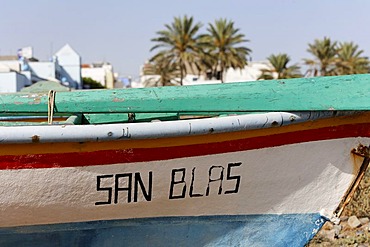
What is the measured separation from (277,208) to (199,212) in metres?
0.53

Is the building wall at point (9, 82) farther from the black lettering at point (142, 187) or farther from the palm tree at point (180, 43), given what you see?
the black lettering at point (142, 187)

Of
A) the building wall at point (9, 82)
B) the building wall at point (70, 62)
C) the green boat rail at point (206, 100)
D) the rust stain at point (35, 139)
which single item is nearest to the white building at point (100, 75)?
the building wall at point (70, 62)

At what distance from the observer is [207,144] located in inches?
117

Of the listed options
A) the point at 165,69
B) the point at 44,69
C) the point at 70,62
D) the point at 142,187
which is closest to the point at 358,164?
the point at 142,187

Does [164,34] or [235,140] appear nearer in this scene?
[235,140]

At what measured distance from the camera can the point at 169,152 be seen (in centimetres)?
292

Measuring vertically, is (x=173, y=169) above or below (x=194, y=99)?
below

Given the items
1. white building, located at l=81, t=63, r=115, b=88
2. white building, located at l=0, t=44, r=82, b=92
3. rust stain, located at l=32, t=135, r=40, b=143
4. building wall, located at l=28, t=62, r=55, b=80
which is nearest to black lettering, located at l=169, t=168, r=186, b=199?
rust stain, located at l=32, t=135, r=40, b=143

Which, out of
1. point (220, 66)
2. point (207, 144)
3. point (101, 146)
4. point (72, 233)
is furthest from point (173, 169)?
point (220, 66)

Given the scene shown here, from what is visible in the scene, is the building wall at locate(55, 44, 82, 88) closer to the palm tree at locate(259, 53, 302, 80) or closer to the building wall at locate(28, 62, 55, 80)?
the building wall at locate(28, 62, 55, 80)

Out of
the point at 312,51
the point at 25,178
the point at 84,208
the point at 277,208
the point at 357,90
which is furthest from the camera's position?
the point at 312,51

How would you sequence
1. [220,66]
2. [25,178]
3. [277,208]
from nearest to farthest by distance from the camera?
1. [25,178]
2. [277,208]
3. [220,66]

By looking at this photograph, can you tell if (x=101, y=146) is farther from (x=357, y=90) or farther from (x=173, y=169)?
(x=357, y=90)

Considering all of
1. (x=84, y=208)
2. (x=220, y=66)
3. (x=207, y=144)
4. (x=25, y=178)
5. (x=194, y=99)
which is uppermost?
(x=194, y=99)
